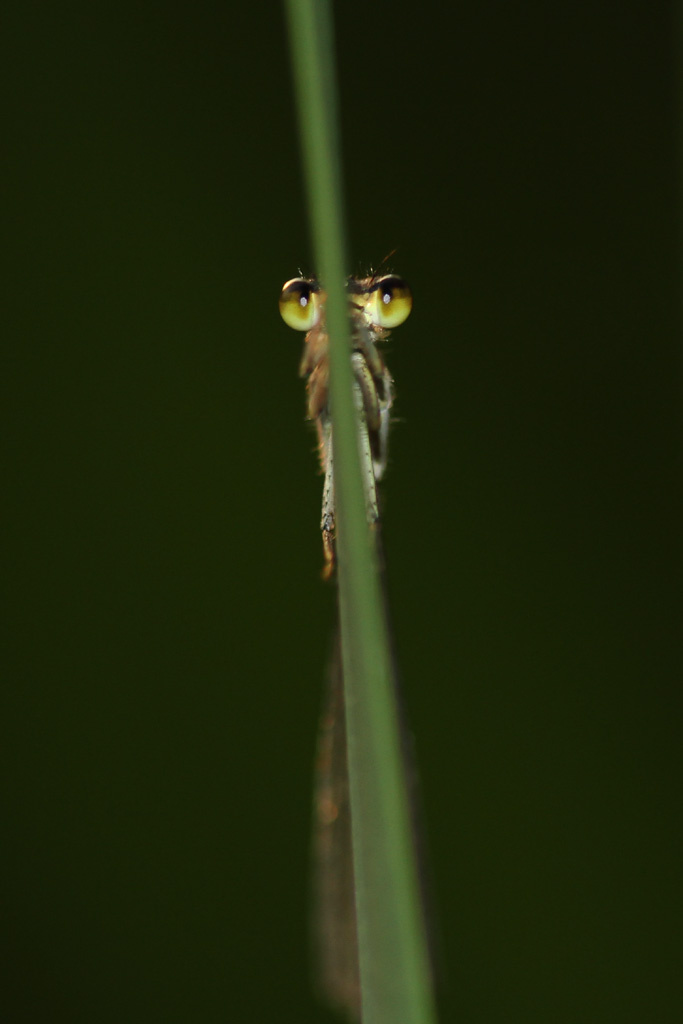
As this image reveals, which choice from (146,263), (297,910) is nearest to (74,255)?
(146,263)

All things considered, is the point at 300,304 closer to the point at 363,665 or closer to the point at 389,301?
the point at 389,301

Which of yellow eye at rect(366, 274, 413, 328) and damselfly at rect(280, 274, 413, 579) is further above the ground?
yellow eye at rect(366, 274, 413, 328)

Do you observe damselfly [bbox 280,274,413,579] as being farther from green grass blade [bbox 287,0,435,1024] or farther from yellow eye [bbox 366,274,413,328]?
green grass blade [bbox 287,0,435,1024]

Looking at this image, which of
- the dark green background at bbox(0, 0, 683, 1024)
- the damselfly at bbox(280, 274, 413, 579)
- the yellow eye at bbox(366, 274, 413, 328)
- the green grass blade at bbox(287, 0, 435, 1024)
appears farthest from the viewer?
the dark green background at bbox(0, 0, 683, 1024)

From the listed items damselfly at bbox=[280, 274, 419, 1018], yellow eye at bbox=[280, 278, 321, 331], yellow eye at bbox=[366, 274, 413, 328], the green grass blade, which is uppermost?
yellow eye at bbox=[366, 274, 413, 328]

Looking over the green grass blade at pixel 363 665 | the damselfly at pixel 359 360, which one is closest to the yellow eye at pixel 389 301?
the damselfly at pixel 359 360

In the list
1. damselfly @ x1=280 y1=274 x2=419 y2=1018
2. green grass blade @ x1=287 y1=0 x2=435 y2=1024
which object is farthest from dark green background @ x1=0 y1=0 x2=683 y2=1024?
green grass blade @ x1=287 y1=0 x2=435 y2=1024

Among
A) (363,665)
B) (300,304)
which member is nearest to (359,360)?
(300,304)
